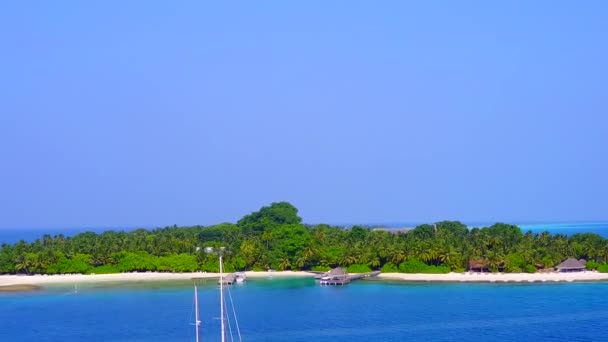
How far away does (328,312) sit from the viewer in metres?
69.9

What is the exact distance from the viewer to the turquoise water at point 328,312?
59.6 metres

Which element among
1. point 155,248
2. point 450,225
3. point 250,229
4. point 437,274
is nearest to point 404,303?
point 437,274

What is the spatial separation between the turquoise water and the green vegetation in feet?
29.9

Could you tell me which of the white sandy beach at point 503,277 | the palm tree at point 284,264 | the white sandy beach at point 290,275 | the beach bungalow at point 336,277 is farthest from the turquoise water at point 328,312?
the palm tree at point 284,264

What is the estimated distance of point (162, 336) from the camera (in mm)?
59625

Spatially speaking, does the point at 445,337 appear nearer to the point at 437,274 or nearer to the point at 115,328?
the point at 115,328

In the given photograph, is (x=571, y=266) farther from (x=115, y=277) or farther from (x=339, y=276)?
(x=115, y=277)

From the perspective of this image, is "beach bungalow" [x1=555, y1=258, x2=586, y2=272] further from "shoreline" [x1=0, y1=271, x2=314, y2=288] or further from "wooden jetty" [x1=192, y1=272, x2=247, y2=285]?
"wooden jetty" [x1=192, y1=272, x2=247, y2=285]

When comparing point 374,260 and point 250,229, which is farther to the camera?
point 250,229

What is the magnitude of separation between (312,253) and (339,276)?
11.0 meters

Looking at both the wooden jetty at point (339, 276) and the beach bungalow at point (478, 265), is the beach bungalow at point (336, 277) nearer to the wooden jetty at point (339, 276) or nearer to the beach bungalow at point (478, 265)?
the wooden jetty at point (339, 276)

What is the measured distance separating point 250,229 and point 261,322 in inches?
2667

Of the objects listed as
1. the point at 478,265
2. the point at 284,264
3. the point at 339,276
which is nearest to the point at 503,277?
the point at 478,265

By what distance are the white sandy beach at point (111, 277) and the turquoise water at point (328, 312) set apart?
25.3 feet
